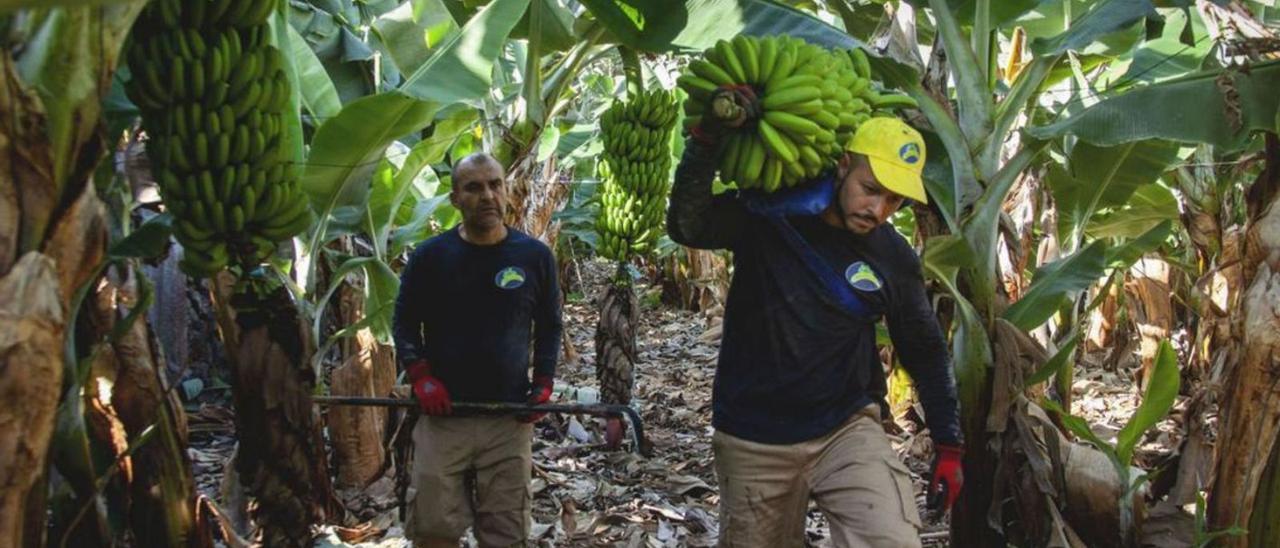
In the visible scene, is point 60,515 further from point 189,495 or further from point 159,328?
point 159,328

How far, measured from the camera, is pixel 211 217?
245cm

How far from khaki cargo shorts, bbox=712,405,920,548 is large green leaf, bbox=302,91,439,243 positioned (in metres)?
1.61

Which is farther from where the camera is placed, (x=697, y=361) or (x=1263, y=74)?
(x=697, y=361)

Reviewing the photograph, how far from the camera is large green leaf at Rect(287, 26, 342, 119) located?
4.44m

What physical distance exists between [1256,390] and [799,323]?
1575 millimetres

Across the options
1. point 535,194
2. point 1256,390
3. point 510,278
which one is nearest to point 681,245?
point 510,278

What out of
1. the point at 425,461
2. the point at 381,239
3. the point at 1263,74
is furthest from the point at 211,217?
the point at 1263,74

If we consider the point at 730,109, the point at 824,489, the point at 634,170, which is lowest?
the point at 824,489

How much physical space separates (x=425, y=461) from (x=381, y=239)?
168 cm

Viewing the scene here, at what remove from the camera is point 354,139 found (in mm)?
3615

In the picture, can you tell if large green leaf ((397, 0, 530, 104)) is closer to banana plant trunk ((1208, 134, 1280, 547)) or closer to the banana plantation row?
the banana plantation row

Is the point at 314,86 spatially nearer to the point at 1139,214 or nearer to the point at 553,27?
the point at 553,27

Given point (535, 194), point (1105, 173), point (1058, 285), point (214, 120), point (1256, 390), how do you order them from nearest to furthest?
1. point (214, 120)
2. point (1256, 390)
3. point (1058, 285)
4. point (1105, 173)
5. point (535, 194)

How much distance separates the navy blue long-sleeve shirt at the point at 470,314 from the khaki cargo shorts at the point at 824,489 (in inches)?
41.0
